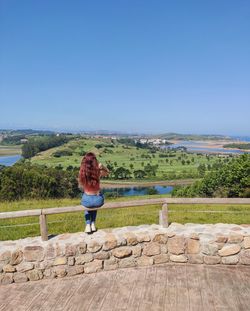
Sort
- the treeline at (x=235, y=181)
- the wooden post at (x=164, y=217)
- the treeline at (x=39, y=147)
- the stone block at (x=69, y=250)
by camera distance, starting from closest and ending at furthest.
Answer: the stone block at (x=69, y=250) → the wooden post at (x=164, y=217) → the treeline at (x=235, y=181) → the treeline at (x=39, y=147)

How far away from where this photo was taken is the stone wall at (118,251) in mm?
6484

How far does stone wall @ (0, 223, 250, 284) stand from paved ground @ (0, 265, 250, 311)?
0.55 feet

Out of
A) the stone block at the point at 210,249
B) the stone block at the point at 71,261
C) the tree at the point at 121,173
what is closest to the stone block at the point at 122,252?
the stone block at the point at 71,261

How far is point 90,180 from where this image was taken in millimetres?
6793

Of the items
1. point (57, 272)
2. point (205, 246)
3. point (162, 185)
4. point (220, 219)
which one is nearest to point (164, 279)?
point (205, 246)

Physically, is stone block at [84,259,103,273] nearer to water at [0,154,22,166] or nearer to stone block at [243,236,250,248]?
stone block at [243,236,250,248]

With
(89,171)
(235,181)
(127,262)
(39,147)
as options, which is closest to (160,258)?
(127,262)

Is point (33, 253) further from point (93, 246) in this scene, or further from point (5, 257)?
point (93, 246)

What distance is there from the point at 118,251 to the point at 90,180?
155 centimetres

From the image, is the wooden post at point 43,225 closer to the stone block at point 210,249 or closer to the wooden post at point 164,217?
the wooden post at point 164,217

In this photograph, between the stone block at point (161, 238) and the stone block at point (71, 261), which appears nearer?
the stone block at point (71, 261)

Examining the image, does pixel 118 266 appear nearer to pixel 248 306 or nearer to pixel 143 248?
pixel 143 248

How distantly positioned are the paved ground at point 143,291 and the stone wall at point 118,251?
0.55ft

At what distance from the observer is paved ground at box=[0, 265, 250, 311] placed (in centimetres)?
536
